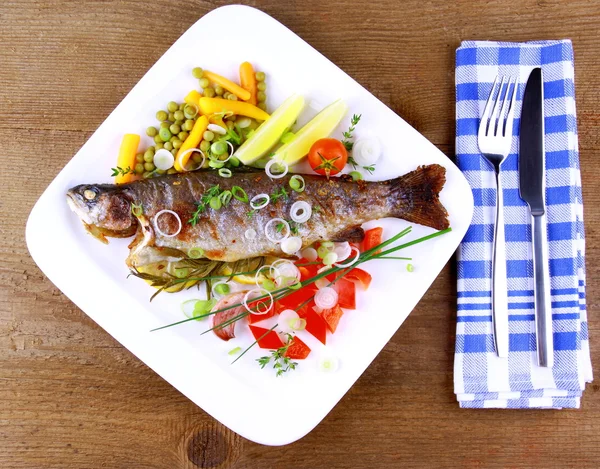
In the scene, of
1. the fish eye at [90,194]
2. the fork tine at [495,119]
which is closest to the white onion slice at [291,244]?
the fish eye at [90,194]

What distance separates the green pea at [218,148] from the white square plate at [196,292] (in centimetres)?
42

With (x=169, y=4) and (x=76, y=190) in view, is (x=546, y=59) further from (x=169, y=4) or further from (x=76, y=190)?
(x=76, y=190)

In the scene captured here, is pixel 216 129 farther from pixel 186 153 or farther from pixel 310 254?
pixel 310 254

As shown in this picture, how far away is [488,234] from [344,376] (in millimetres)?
1183

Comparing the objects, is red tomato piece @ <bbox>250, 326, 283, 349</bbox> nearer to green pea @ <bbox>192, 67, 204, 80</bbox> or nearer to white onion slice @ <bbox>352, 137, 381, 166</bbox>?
white onion slice @ <bbox>352, 137, 381, 166</bbox>

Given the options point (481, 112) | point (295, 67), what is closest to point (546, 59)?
point (481, 112)

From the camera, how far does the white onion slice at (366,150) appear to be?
2607mm

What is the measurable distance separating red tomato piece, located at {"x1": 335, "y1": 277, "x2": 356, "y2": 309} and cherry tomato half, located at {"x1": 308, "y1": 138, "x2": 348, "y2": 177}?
63cm

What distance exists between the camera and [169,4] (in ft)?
9.33

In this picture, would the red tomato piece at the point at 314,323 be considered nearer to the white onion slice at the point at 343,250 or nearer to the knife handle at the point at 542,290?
the white onion slice at the point at 343,250

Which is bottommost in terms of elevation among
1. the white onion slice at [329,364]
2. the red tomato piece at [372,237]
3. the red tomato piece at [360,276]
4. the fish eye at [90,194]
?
the white onion slice at [329,364]

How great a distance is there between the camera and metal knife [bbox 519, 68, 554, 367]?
8.62ft

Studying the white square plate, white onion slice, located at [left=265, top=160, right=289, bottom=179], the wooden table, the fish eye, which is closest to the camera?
the fish eye

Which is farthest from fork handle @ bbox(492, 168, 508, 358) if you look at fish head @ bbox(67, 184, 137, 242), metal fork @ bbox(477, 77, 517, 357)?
fish head @ bbox(67, 184, 137, 242)
